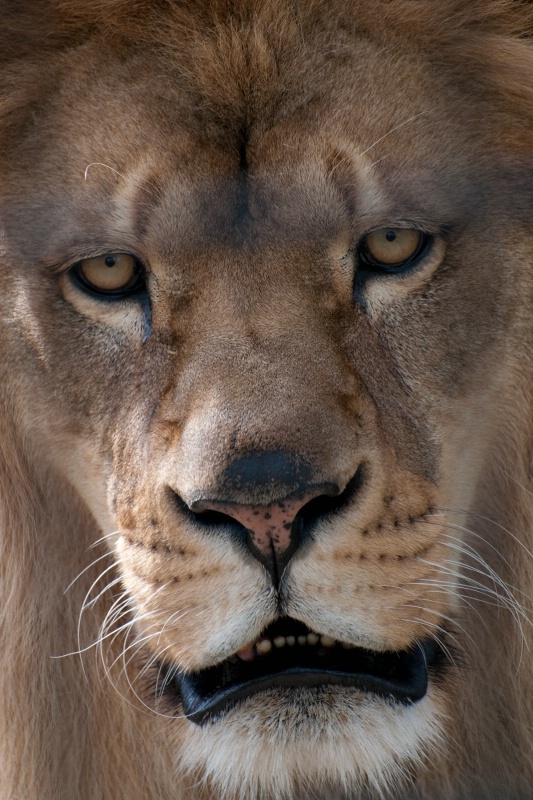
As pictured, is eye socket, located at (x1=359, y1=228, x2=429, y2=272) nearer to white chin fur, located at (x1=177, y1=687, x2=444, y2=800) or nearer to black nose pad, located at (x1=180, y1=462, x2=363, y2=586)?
black nose pad, located at (x1=180, y1=462, x2=363, y2=586)

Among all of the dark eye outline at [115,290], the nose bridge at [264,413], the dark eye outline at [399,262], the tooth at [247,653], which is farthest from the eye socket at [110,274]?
the tooth at [247,653]

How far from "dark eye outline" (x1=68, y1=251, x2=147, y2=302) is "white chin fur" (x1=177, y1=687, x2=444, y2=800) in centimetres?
71

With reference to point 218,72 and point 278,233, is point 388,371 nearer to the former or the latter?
point 278,233

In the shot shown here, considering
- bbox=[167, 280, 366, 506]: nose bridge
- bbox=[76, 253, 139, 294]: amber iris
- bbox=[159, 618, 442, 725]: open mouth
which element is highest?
bbox=[76, 253, 139, 294]: amber iris

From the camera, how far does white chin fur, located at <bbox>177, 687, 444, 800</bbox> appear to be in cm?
172

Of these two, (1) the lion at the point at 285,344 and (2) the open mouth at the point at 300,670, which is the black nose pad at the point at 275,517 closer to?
(1) the lion at the point at 285,344

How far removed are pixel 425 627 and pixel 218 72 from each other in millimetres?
970

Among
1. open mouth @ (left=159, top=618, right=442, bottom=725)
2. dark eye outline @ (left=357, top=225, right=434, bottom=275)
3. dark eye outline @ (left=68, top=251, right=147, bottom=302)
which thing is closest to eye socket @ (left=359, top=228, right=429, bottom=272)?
dark eye outline @ (left=357, top=225, right=434, bottom=275)

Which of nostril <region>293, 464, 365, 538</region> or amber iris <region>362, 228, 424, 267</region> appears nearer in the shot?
nostril <region>293, 464, 365, 538</region>

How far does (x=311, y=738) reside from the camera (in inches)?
A: 67.8

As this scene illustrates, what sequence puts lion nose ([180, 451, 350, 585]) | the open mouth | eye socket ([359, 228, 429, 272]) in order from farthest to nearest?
eye socket ([359, 228, 429, 272]), the open mouth, lion nose ([180, 451, 350, 585])

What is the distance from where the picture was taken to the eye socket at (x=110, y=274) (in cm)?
188

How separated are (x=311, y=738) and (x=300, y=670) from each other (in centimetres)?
11

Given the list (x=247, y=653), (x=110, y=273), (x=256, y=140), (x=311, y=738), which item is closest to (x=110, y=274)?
(x=110, y=273)
